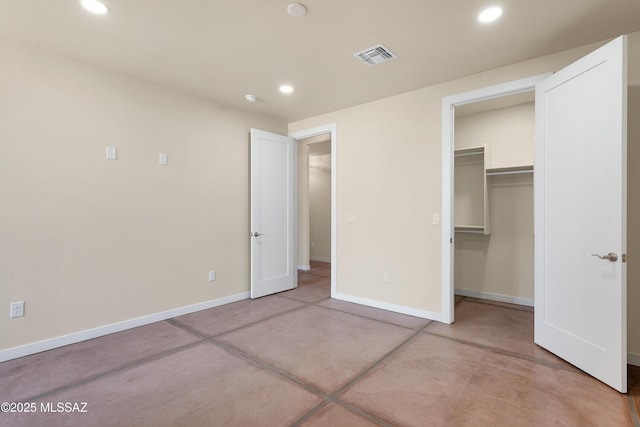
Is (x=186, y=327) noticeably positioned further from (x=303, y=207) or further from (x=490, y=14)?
(x=490, y=14)

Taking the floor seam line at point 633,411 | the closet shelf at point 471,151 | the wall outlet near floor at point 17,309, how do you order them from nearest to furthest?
the floor seam line at point 633,411
the wall outlet near floor at point 17,309
the closet shelf at point 471,151

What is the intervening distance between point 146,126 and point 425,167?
10.6ft

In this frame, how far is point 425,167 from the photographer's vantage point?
A: 366 centimetres

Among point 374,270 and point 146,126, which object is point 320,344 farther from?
point 146,126

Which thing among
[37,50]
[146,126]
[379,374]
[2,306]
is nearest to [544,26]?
[379,374]

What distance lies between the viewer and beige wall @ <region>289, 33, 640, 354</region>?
3568 millimetres

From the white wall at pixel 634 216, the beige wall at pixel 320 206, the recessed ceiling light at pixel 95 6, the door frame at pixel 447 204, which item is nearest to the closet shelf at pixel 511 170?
the door frame at pixel 447 204

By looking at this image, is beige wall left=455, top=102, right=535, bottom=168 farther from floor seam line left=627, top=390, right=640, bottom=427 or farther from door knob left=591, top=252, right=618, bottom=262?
floor seam line left=627, top=390, right=640, bottom=427

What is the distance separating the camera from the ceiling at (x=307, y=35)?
7.25ft

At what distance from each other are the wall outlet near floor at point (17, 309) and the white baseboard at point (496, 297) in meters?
5.15

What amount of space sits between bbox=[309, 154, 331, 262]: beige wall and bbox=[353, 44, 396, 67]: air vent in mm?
4908

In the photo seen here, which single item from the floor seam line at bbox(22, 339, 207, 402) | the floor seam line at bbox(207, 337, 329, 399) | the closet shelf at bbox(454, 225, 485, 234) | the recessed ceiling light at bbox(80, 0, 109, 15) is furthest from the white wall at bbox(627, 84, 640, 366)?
the recessed ceiling light at bbox(80, 0, 109, 15)

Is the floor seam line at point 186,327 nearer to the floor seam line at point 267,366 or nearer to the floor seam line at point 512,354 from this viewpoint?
the floor seam line at point 267,366

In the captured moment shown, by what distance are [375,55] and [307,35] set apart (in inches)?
27.8
